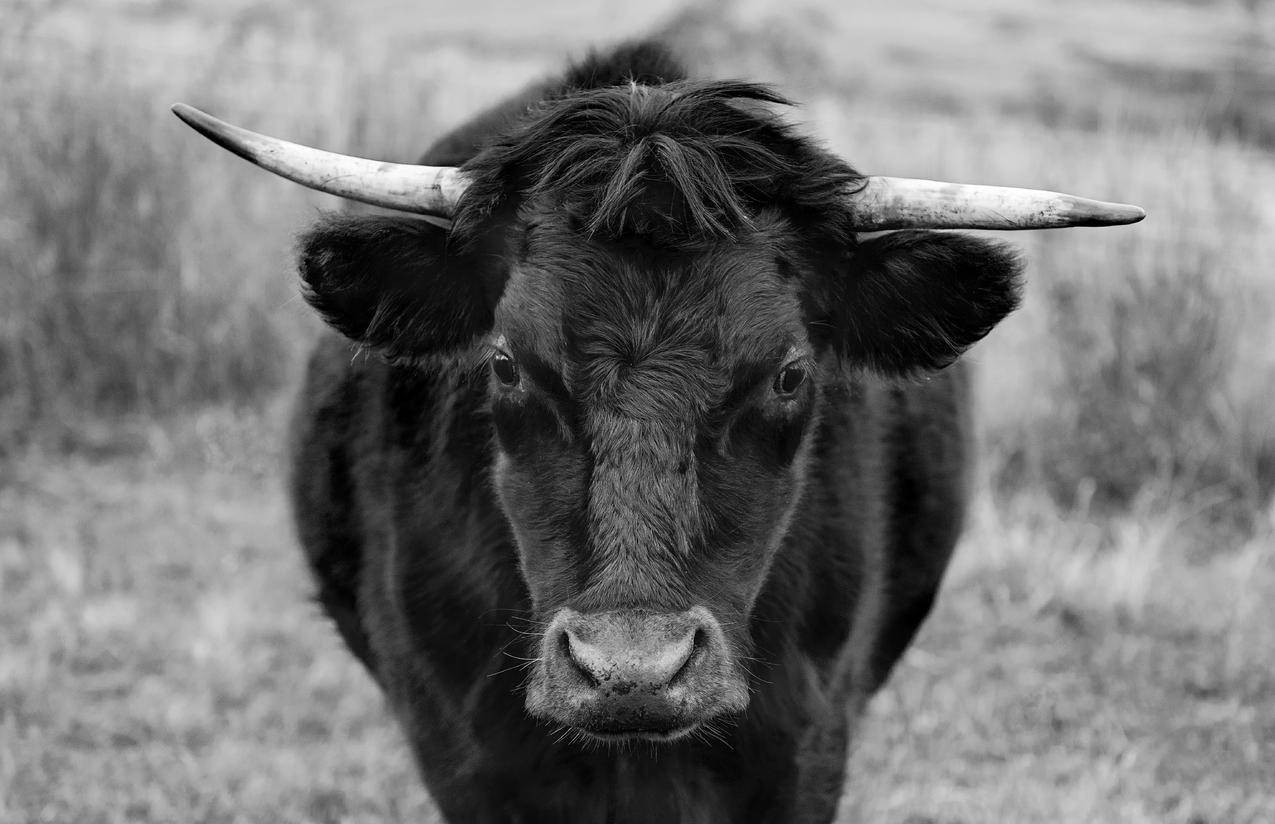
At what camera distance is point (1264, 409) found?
7445 millimetres

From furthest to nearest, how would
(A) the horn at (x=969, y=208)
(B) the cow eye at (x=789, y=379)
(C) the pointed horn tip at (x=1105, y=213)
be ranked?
(B) the cow eye at (x=789, y=379)
(A) the horn at (x=969, y=208)
(C) the pointed horn tip at (x=1105, y=213)

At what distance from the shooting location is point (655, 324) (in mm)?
2898

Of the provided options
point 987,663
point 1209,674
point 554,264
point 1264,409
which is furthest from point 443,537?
point 1264,409

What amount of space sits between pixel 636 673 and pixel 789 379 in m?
0.80

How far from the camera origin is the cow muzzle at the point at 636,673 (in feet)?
8.46

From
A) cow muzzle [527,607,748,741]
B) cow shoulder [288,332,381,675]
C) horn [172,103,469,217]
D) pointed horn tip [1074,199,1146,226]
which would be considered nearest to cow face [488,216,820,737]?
cow muzzle [527,607,748,741]

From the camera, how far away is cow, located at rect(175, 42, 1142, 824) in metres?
2.81

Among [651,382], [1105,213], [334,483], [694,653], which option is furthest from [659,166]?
[334,483]

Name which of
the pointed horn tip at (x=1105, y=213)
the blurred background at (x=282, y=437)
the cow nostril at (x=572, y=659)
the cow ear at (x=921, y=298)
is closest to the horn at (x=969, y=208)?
the pointed horn tip at (x=1105, y=213)

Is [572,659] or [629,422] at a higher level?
[629,422]

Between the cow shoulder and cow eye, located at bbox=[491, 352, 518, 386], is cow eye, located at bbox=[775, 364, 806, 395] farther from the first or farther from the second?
the cow shoulder

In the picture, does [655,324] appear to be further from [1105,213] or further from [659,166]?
[1105,213]

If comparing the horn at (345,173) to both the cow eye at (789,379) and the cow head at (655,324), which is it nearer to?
the cow head at (655,324)

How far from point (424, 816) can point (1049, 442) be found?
4.35 metres
